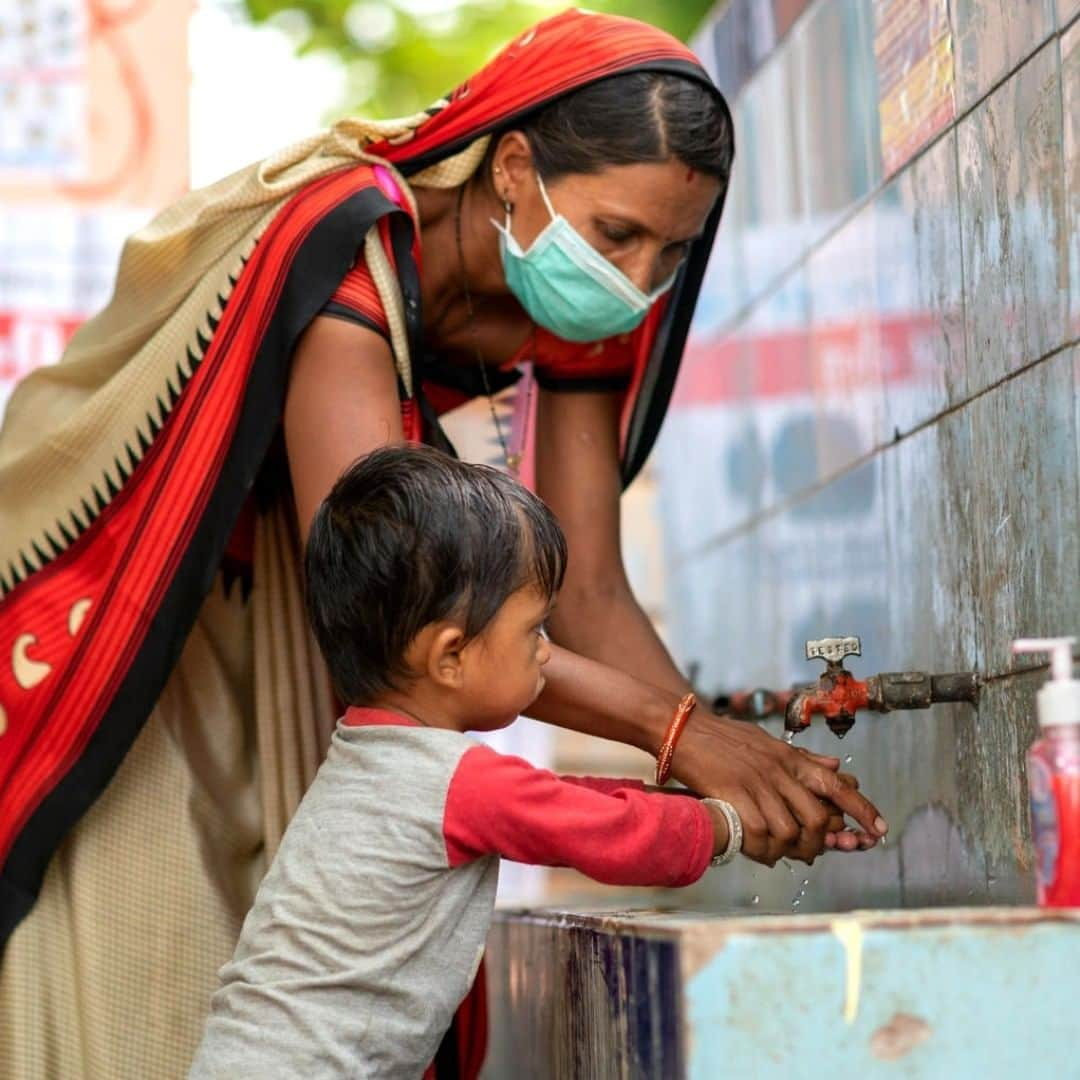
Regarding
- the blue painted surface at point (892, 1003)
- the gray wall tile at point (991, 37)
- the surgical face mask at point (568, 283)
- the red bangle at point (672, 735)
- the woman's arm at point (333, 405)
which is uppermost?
the gray wall tile at point (991, 37)

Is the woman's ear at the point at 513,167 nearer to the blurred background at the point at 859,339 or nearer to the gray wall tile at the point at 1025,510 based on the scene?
the blurred background at the point at 859,339

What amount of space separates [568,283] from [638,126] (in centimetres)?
23

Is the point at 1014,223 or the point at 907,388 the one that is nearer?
the point at 1014,223

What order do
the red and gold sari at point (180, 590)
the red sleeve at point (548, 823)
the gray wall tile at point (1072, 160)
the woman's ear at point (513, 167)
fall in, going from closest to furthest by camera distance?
1. the red sleeve at point (548, 823)
2. the gray wall tile at point (1072, 160)
3. the red and gold sari at point (180, 590)
4. the woman's ear at point (513, 167)

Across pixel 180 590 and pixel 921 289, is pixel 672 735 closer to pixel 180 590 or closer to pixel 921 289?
pixel 180 590

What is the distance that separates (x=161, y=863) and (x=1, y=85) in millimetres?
3024

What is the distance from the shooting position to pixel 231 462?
229 centimetres

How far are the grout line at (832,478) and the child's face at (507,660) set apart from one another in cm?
61

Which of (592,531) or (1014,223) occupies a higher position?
(1014,223)

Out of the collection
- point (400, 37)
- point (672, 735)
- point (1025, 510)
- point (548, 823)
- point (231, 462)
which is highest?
point (400, 37)

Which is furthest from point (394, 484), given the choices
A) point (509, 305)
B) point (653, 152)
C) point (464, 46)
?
point (464, 46)

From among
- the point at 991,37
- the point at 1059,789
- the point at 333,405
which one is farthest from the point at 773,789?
the point at 991,37

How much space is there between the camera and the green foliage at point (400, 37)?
29.5ft

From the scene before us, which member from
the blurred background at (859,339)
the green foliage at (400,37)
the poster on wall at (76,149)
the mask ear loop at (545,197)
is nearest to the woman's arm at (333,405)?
the mask ear loop at (545,197)
